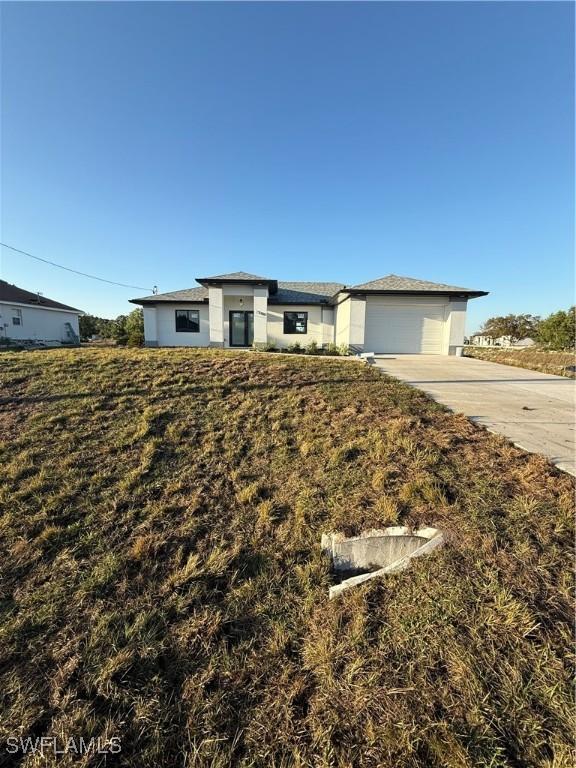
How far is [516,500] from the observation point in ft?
9.21

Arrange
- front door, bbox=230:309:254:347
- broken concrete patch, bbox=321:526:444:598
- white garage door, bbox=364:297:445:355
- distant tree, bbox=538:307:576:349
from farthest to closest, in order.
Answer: distant tree, bbox=538:307:576:349 → front door, bbox=230:309:254:347 → white garage door, bbox=364:297:445:355 → broken concrete patch, bbox=321:526:444:598

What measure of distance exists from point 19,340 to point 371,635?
82.6 ft

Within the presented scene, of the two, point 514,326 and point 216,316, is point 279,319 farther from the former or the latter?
point 514,326

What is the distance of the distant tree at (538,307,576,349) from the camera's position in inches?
901

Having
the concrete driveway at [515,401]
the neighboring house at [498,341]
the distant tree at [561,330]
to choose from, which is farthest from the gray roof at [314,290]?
the neighboring house at [498,341]

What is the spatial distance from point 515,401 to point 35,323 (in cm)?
2653

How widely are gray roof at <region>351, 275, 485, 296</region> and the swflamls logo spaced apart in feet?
45.5

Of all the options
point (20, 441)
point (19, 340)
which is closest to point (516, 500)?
point (20, 441)

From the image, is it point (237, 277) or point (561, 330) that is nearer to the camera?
point (237, 277)

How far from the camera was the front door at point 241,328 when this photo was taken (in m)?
16.0

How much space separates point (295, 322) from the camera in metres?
16.2

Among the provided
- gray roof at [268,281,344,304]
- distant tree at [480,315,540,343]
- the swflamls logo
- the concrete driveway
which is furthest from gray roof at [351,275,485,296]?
distant tree at [480,315,540,343]

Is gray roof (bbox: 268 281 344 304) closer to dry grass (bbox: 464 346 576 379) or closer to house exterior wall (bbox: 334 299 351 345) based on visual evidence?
house exterior wall (bbox: 334 299 351 345)

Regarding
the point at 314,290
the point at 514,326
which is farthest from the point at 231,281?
the point at 514,326
